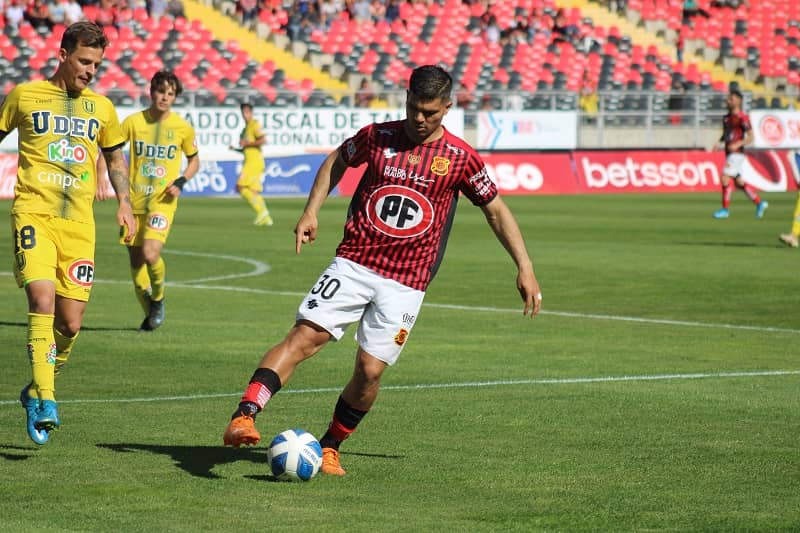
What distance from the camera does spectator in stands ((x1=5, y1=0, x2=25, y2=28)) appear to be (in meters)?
40.8

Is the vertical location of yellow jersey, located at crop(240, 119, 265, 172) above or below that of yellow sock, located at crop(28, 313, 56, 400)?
below

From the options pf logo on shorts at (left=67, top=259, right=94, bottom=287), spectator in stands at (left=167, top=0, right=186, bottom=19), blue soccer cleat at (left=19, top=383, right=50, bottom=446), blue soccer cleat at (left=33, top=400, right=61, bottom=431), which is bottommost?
spectator in stands at (left=167, top=0, right=186, bottom=19)

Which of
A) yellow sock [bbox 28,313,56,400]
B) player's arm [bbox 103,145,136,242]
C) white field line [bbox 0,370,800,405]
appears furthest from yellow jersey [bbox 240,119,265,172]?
yellow sock [bbox 28,313,56,400]

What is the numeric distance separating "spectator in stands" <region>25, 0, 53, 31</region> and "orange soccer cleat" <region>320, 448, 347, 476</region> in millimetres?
35417

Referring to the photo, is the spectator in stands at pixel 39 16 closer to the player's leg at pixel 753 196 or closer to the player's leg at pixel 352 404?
the player's leg at pixel 753 196

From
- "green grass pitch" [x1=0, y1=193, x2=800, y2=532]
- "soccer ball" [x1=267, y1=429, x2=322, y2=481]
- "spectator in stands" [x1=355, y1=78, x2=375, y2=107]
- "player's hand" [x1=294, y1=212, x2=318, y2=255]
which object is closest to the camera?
"green grass pitch" [x1=0, y1=193, x2=800, y2=532]

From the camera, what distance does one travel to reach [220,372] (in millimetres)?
10953

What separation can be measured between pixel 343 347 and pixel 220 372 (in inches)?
72.3

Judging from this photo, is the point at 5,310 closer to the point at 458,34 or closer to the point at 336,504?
the point at 336,504

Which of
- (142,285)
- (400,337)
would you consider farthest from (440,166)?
(142,285)

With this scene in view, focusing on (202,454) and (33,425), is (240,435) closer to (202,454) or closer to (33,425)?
(202,454)

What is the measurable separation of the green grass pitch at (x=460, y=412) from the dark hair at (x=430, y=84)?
6.00 feet

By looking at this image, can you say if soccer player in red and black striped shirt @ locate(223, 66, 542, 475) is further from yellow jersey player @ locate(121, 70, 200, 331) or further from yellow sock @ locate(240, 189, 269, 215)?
yellow sock @ locate(240, 189, 269, 215)

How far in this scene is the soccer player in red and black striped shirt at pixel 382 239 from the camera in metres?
7.23
